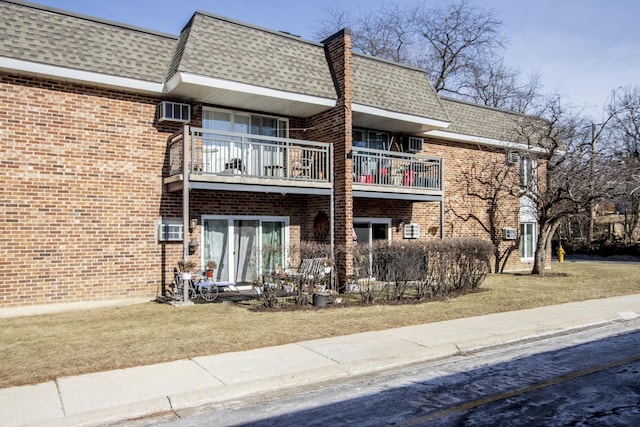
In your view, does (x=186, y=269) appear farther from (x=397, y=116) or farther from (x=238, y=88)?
(x=397, y=116)

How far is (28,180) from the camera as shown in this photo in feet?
35.8

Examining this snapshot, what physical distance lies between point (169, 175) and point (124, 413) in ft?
27.4

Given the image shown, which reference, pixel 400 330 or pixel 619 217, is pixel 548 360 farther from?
pixel 619 217

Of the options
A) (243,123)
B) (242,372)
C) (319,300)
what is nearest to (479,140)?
(243,123)

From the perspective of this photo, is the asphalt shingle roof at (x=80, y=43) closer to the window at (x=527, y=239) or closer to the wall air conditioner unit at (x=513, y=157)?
the wall air conditioner unit at (x=513, y=157)

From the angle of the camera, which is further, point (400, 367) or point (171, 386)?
point (400, 367)

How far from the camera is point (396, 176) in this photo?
1590 cm

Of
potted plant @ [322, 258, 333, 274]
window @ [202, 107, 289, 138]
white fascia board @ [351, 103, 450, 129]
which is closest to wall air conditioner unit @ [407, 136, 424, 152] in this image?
white fascia board @ [351, 103, 450, 129]

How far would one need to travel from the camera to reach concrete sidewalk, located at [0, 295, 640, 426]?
5.12 m

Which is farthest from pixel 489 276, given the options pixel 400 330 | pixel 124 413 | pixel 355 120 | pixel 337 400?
pixel 124 413

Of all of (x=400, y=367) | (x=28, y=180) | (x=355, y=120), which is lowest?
(x=400, y=367)

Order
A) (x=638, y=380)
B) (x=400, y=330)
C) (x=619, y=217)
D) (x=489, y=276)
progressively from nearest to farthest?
(x=638, y=380)
(x=400, y=330)
(x=489, y=276)
(x=619, y=217)

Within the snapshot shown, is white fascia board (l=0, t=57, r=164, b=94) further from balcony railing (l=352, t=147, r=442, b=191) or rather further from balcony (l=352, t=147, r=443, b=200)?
balcony railing (l=352, t=147, r=442, b=191)

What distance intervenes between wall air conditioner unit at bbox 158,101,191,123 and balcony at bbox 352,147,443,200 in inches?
178
